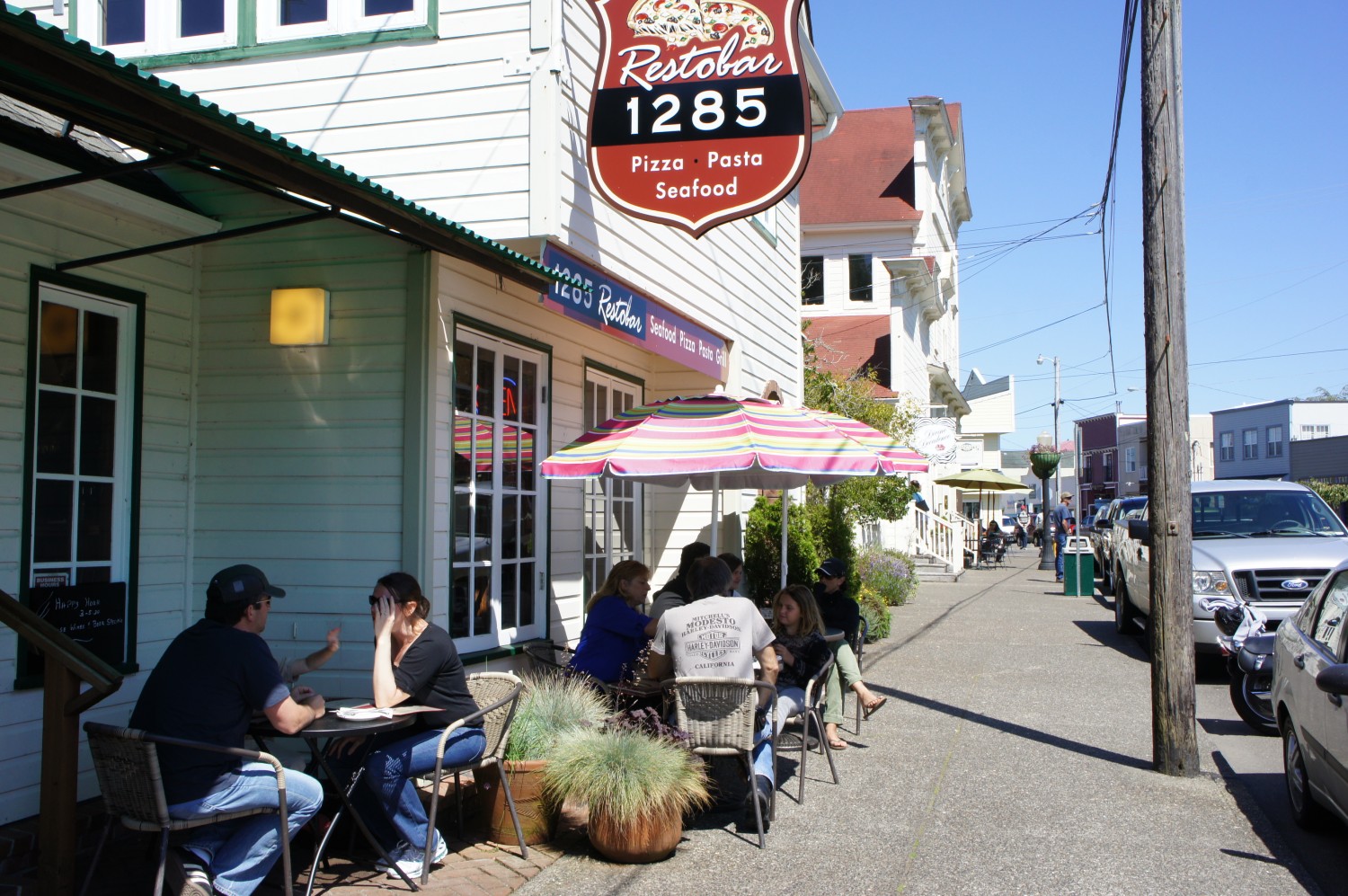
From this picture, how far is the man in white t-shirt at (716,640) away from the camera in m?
5.95

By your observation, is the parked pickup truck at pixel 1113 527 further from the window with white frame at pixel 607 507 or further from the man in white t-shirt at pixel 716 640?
the man in white t-shirt at pixel 716 640

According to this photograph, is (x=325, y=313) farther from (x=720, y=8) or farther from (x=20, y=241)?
(x=720, y=8)

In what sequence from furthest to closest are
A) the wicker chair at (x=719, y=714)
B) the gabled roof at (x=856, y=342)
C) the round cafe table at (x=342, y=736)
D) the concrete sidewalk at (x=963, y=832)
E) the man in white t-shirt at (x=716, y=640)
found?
1. the gabled roof at (x=856, y=342)
2. the man in white t-shirt at (x=716, y=640)
3. the wicker chair at (x=719, y=714)
4. the concrete sidewalk at (x=963, y=832)
5. the round cafe table at (x=342, y=736)

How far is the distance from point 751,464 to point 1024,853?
2.60m

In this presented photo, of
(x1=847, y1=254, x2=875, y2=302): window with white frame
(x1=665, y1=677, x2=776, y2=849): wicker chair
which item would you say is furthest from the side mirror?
(x1=847, y1=254, x2=875, y2=302): window with white frame

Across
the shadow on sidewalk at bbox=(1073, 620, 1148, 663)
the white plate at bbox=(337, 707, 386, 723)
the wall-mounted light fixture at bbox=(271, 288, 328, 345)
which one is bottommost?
the shadow on sidewalk at bbox=(1073, 620, 1148, 663)

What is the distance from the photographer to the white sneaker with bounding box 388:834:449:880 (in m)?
5.00

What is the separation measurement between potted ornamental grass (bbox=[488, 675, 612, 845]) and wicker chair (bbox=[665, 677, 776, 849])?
57 cm

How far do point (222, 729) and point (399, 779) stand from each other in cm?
100

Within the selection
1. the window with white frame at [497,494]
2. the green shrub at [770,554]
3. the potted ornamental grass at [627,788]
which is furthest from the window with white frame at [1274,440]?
the potted ornamental grass at [627,788]

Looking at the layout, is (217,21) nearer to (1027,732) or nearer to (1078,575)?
(1027,732)

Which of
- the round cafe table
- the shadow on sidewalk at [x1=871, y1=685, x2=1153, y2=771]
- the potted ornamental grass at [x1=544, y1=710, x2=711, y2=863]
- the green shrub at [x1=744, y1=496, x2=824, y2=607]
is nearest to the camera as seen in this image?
the round cafe table

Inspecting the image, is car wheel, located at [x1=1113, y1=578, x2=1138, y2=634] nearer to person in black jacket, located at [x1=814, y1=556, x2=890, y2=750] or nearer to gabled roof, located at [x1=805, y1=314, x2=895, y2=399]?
person in black jacket, located at [x1=814, y1=556, x2=890, y2=750]

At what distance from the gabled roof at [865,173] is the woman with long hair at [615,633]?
84.7ft
